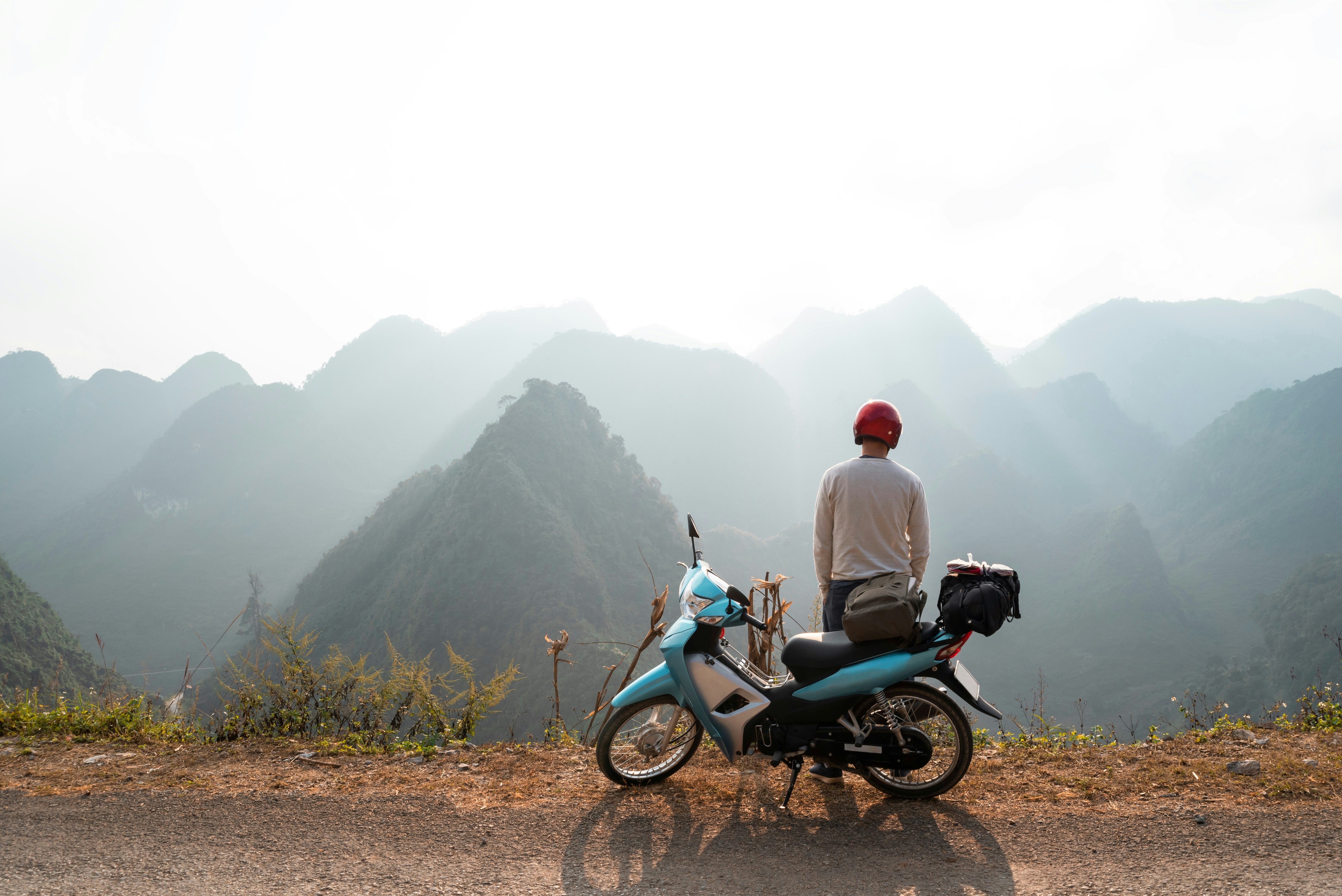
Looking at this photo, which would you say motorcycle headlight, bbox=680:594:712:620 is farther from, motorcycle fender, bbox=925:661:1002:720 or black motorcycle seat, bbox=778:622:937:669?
motorcycle fender, bbox=925:661:1002:720

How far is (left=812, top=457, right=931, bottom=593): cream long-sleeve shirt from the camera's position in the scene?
370cm

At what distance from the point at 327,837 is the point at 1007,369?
210981 mm

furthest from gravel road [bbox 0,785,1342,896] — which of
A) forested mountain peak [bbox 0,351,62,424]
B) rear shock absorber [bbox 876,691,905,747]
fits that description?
forested mountain peak [bbox 0,351,62,424]

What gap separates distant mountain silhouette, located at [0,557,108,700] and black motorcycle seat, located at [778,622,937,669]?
137ft

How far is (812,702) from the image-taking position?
11.4ft

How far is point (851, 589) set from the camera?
3748mm

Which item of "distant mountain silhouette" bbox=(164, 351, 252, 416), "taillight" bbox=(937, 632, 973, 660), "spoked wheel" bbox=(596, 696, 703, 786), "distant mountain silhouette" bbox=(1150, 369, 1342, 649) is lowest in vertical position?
"distant mountain silhouette" bbox=(1150, 369, 1342, 649)

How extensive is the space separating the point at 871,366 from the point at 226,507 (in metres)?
157

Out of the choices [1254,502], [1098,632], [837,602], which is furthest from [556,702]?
[1254,502]

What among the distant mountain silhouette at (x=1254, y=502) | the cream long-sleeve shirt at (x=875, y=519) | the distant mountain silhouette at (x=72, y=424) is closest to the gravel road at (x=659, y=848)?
the cream long-sleeve shirt at (x=875, y=519)

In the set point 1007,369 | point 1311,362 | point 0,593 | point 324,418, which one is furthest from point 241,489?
point 1311,362

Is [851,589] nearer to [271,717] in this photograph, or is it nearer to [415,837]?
[415,837]

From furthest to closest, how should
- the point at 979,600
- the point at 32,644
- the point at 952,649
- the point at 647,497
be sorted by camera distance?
the point at 647,497, the point at 32,644, the point at 952,649, the point at 979,600

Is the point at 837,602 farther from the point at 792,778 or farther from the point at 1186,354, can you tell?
the point at 1186,354
